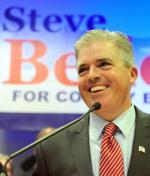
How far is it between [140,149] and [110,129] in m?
0.12

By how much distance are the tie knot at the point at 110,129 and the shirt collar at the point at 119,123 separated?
0.01 m

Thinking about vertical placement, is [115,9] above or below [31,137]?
above

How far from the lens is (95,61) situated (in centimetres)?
136

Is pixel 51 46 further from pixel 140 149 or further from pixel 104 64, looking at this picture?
pixel 140 149

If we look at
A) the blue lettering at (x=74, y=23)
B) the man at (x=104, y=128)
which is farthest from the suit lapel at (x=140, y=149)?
the blue lettering at (x=74, y=23)

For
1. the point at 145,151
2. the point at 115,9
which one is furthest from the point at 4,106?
→ the point at 145,151

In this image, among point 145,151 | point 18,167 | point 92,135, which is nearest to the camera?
point 145,151

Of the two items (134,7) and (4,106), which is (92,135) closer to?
(4,106)

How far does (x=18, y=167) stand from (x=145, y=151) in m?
1.27

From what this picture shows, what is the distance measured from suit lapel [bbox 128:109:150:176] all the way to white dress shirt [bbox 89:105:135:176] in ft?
0.07

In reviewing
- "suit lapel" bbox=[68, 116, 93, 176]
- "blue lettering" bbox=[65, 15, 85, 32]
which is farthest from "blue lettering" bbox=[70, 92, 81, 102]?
"suit lapel" bbox=[68, 116, 93, 176]

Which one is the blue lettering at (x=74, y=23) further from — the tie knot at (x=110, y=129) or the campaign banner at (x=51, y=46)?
the tie knot at (x=110, y=129)

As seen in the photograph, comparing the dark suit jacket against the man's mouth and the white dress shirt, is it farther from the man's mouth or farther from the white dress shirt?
the man's mouth

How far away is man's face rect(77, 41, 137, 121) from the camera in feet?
4.42
